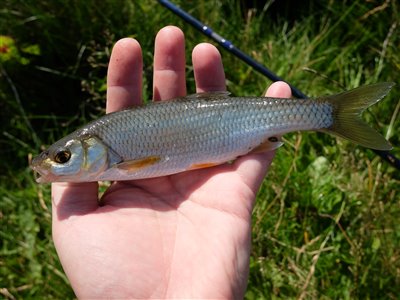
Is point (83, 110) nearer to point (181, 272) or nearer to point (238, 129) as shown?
point (238, 129)

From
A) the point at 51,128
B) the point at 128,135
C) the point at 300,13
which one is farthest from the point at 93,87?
the point at 300,13

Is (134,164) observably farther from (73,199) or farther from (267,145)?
(267,145)

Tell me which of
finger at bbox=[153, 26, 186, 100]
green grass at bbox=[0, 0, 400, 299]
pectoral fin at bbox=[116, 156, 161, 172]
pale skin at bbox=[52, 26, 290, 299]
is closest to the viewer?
pale skin at bbox=[52, 26, 290, 299]

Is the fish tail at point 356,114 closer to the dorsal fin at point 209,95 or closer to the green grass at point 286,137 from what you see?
the green grass at point 286,137

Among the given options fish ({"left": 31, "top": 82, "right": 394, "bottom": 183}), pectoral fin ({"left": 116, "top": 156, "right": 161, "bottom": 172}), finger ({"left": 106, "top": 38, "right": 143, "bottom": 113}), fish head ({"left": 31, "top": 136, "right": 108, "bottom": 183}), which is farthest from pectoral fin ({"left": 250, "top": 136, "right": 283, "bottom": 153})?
fish head ({"left": 31, "top": 136, "right": 108, "bottom": 183})

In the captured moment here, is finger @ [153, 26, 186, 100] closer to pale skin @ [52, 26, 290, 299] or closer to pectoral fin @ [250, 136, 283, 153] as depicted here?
pale skin @ [52, 26, 290, 299]

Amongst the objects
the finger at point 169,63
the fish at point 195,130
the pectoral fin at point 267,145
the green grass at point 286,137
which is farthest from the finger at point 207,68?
the green grass at point 286,137

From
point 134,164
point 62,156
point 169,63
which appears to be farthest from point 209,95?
point 62,156
